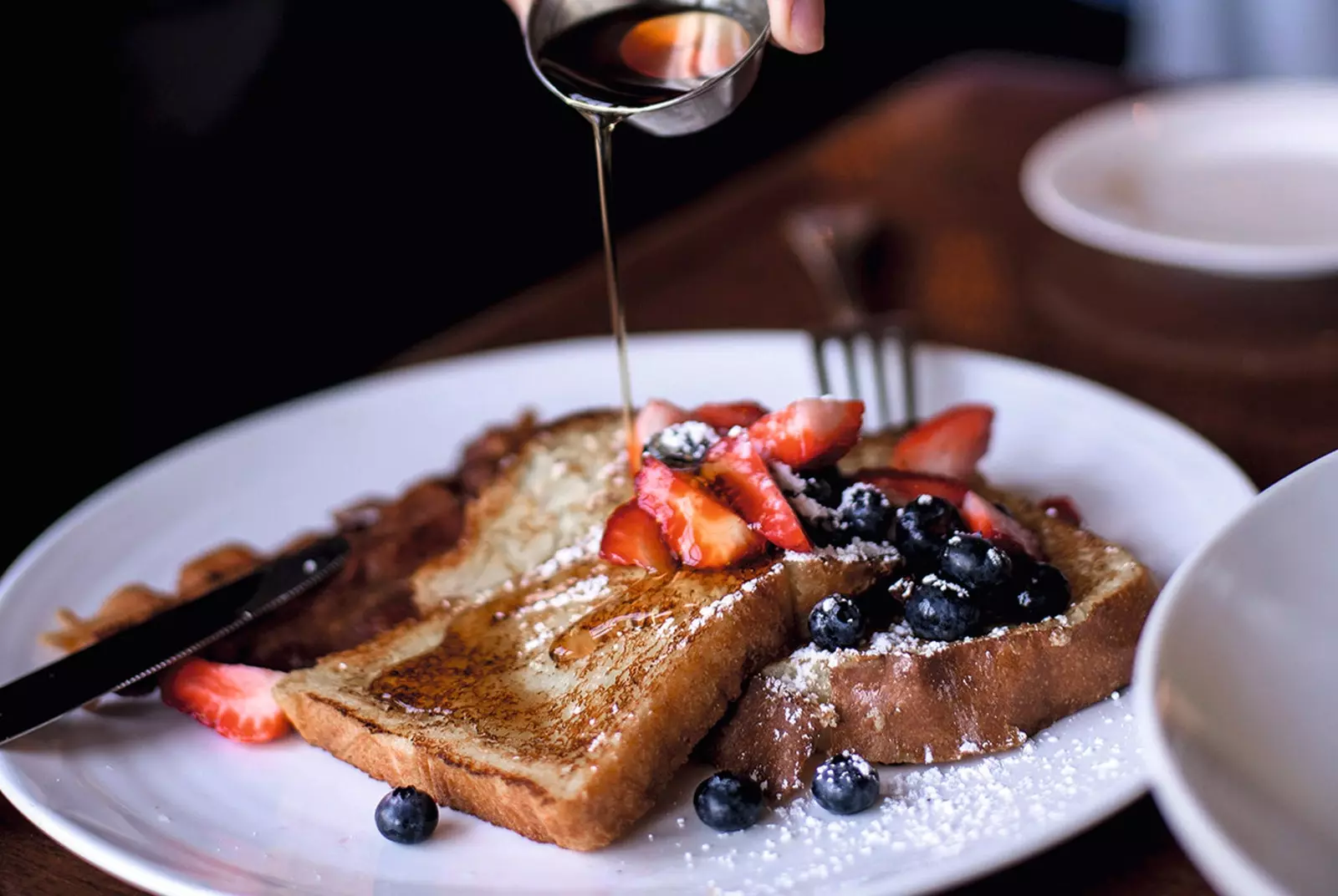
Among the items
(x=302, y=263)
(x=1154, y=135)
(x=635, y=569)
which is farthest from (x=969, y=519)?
(x=302, y=263)

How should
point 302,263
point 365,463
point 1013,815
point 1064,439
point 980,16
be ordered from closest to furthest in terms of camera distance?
1. point 1013,815
2. point 1064,439
3. point 365,463
4. point 302,263
5. point 980,16

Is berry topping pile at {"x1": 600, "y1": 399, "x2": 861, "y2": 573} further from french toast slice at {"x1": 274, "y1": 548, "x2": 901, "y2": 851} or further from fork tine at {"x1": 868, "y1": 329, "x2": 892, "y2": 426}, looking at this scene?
fork tine at {"x1": 868, "y1": 329, "x2": 892, "y2": 426}

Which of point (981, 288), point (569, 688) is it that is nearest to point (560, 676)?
point (569, 688)

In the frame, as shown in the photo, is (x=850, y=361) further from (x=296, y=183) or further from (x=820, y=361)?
(x=296, y=183)

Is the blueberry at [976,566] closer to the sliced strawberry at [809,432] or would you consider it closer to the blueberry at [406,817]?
the sliced strawberry at [809,432]

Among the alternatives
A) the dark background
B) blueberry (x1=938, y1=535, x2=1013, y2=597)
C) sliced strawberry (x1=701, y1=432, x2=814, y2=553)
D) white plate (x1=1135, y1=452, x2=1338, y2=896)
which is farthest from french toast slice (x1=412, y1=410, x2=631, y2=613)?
the dark background

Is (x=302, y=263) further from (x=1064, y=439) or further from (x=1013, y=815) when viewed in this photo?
(x=1013, y=815)
